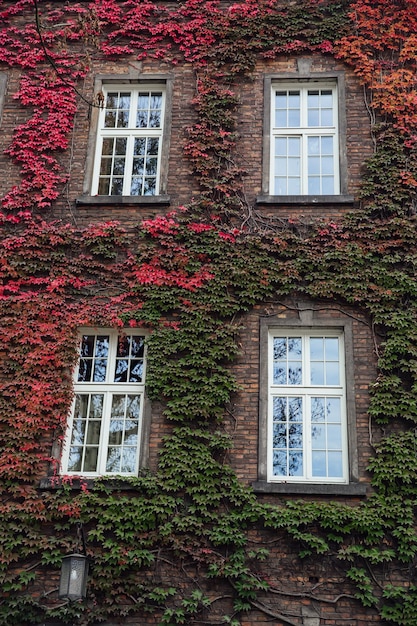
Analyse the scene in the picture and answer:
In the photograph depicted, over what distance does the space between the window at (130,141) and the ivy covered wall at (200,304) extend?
1.11 feet

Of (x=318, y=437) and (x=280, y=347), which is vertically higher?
(x=280, y=347)

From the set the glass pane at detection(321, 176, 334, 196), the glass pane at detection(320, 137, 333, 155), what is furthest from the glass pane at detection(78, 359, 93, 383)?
the glass pane at detection(320, 137, 333, 155)

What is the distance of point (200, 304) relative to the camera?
37.6 ft

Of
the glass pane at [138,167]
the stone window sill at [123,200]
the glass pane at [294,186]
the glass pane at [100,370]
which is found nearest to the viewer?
the glass pane at [100,370]

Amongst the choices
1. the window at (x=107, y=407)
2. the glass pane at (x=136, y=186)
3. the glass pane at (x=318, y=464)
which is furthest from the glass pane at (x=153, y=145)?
the glass pane at (x=318, y=464)

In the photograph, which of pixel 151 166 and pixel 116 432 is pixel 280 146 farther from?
pixel 116 432

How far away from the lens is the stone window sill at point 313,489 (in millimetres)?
10266

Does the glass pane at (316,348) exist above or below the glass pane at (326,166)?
below

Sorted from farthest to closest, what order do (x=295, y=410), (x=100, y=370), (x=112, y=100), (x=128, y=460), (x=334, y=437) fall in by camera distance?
(x=112, y=100), (x=100, y=370), (x=295, y=410), (x=128, y=460), (x=334, y=437)

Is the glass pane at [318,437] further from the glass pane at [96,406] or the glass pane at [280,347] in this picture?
the glass pane at [96,406]

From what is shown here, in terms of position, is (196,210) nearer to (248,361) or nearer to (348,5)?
(248,361)

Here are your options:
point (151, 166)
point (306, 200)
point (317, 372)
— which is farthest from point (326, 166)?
point (317, 372)

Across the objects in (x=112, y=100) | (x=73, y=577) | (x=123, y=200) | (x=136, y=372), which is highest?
(x=112, y=100)

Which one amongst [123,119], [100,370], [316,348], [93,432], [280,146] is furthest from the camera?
[123,119]
